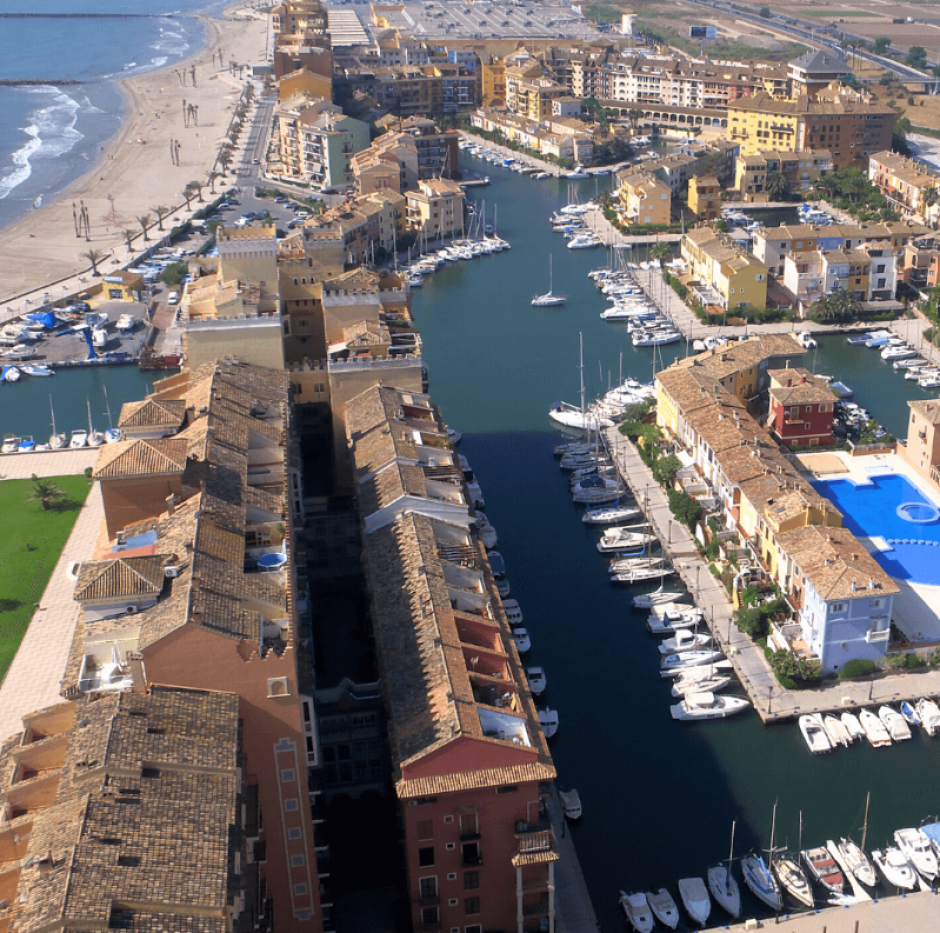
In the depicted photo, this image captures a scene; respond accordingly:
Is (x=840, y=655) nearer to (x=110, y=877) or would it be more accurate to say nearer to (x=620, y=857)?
(x=620, y=857)

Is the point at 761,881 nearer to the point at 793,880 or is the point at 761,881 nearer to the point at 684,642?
the point at 793,880

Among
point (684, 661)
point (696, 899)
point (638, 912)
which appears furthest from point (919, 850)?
point (684, 661)


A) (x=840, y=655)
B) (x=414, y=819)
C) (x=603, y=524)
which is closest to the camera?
(x=414, y=819)

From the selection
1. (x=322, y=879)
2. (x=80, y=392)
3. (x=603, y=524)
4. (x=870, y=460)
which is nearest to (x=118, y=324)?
(x=80, y=392)

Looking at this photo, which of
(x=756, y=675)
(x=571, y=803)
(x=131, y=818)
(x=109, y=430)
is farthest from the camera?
(x=109, y=430)

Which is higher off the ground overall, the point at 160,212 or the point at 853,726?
the point at 160,212

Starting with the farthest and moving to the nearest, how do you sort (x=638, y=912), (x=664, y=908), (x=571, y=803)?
(x=571, y=803), (x=664, y=908), (x=638, y=912)

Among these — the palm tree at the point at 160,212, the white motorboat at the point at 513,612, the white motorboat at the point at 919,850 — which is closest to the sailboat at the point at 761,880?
the white motorboat at the point at 919,850
